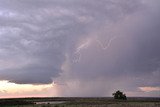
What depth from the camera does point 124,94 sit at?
447 ft

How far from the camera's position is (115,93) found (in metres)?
135

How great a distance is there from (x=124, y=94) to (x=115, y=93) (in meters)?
4.17
